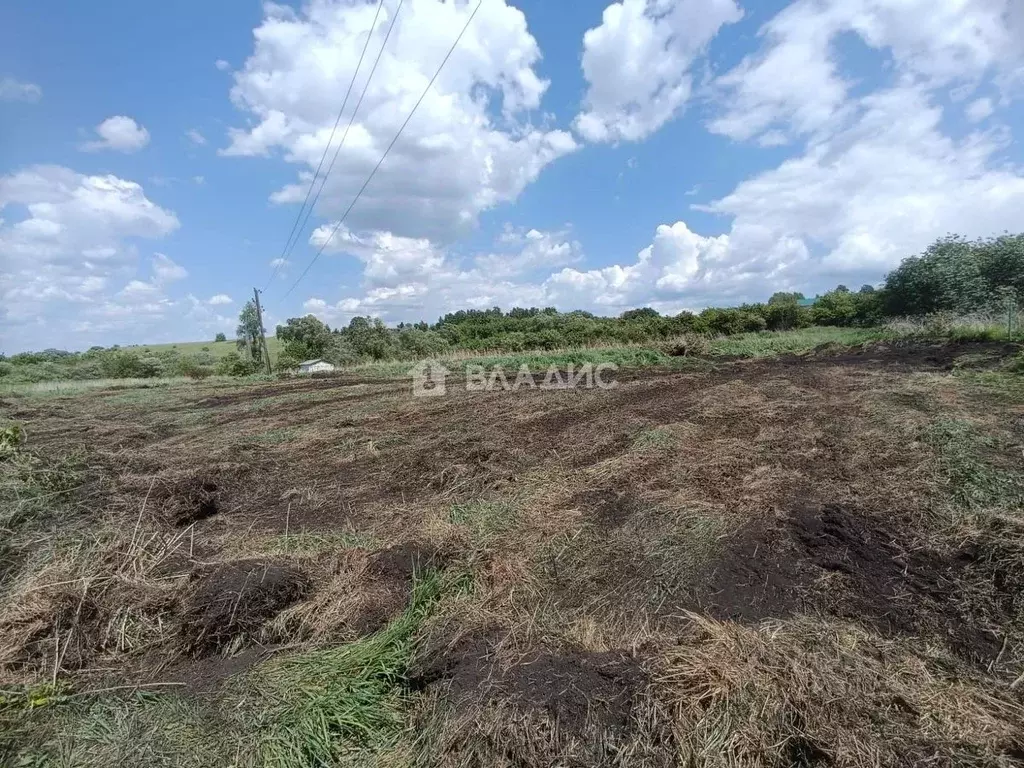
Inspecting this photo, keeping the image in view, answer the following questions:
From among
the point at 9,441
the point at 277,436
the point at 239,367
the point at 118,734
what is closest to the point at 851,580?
the point at 118,734

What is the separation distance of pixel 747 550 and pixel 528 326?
130 ft

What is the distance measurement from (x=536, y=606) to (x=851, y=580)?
1.97m

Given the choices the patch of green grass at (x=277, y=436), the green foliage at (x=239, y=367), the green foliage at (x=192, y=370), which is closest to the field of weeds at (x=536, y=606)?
the patch of green grass at (x=277, y=436)

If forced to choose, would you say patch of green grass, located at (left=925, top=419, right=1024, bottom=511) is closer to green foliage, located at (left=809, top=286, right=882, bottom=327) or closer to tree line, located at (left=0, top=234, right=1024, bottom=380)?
tree line, located at (left=0, top=234, right=1024, bottom=380)

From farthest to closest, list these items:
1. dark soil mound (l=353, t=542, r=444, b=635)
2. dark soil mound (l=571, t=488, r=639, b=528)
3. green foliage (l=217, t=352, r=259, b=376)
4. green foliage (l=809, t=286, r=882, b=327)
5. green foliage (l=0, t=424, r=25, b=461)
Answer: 1. green foliage (l=217, t=352, r=259, b=376)
2. green foliage (l=809, t=286, r=882, b=327)
3. green foliage (l=0, t=424, r=25, b=461)
4. dark soil mound (l=571, t=488, r=639, b=528)
5. dark soil mound (l=353, t=542, r=444, b=635)

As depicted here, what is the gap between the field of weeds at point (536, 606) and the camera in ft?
6.31

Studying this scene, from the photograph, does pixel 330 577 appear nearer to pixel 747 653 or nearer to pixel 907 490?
pixel 747 653

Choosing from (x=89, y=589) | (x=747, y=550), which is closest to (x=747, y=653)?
(x=747, y=550)

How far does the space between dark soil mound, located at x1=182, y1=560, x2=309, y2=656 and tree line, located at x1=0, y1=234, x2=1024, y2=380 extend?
76.9ft

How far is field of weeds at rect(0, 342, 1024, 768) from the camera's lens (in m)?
1.92

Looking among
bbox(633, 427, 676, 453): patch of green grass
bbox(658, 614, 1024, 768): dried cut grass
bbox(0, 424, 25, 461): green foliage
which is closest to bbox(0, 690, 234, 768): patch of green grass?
bbox(658, 614, 1024, 768): dried cut grass

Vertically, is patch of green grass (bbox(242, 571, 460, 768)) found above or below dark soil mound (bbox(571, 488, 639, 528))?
below

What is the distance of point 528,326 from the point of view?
4250cm

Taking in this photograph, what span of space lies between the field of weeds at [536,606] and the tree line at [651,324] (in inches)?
777
